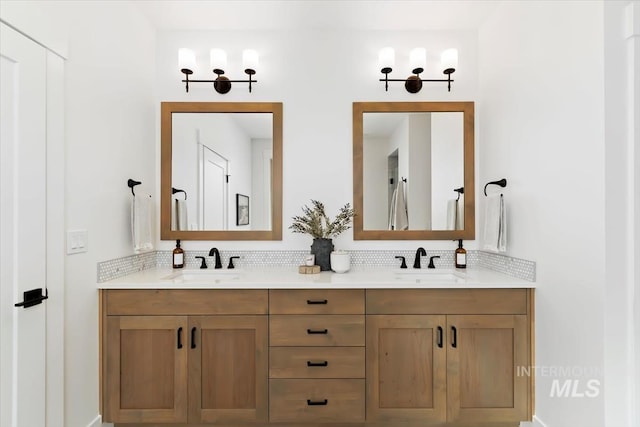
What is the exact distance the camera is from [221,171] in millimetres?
2414

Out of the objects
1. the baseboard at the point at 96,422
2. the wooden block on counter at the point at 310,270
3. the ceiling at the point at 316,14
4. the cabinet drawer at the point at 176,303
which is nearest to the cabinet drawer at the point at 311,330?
the cabinet drawer at the point at 176,303

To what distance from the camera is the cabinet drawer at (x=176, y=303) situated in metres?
1.82

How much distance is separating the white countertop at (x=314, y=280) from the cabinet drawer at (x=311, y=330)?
7.1 inches

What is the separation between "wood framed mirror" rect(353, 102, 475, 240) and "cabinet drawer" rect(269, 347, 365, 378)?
2.77 ft

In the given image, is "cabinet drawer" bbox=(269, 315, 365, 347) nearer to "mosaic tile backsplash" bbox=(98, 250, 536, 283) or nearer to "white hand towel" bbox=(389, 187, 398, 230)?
"mosaic tile backsplash" bbox=(98, 250, 536, 283)

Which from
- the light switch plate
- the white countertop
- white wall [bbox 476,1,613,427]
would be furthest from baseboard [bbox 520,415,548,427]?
the light switch plate

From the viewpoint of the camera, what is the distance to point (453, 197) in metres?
2.42

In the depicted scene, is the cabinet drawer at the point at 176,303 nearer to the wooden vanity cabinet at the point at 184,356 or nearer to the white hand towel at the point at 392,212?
the wooden vanity cabinet at the point at 184,356

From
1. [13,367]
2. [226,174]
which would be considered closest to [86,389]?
[13,367]

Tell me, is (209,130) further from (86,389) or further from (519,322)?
(519,322)

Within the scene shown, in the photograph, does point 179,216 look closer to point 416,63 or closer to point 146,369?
point 146,369

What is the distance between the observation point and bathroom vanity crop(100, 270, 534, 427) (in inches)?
71.3

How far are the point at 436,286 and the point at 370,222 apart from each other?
73 cm

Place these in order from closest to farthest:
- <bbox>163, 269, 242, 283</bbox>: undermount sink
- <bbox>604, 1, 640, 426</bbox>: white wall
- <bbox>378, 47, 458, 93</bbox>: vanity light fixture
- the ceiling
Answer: <bbox>604, 1, 640, 426</bbox>: white wall
the ceiling
<bbox>163, 269, 242, 283</bbox>: undermount sink
<bbox>378, 47, 458, 93</bbox>: vanity light fixture
